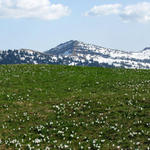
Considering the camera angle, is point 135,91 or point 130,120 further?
point 135,91

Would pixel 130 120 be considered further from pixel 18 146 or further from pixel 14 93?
pixel 14 93

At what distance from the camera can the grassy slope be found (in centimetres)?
1841

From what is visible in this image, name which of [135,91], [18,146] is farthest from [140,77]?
[18,146]

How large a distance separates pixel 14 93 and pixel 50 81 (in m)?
7.63

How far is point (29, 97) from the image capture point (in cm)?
2912

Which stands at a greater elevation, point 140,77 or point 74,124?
point 140,77

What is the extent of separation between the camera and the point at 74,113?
78.7 ft

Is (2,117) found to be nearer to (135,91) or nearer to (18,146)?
(18,146)

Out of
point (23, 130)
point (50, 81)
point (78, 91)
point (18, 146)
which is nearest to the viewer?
point (18, 146)

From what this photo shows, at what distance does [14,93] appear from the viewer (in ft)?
101

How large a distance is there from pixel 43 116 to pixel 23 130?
10.3 ft

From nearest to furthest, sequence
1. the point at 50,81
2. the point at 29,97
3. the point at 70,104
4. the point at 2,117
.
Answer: the point at 2,117 → the point at 70,104 → the point at 29,97 → the point at 50,81

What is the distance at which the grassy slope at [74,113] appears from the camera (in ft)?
60.4

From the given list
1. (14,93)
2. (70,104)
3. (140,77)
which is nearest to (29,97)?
(14,93)
